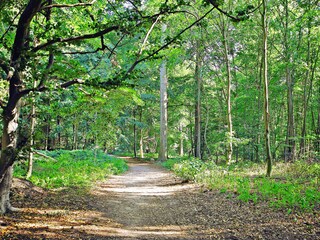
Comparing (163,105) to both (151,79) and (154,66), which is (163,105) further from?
(154,66)

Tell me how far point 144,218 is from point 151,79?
21.2m

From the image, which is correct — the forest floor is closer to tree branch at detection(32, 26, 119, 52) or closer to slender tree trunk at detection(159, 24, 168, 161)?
tree branch at detection(32, 26, 119, 52)

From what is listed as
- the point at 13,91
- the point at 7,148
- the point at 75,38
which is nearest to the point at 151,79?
the point at 75,38

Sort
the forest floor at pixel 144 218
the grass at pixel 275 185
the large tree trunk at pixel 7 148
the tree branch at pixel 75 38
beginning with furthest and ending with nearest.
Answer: the grass at pixel 275 185 → the forest floor at pixel 144 218 → the tree branch at pixel 75 38 → the large tree trunk at pixel 7 148

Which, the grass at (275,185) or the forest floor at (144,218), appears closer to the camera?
the forest floor at (144,218)

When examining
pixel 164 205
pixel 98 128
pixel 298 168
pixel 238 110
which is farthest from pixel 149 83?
pixel 164 205

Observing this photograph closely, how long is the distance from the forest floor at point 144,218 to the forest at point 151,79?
34cm

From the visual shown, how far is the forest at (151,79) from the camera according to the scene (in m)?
4.45

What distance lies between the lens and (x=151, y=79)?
2697 centimetres

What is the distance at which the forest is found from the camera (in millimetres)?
4445

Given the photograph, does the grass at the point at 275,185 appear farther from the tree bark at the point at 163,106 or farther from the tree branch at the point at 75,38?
the tree bark at the point at 163,106

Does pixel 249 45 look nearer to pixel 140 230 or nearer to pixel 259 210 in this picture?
pixel 259 210

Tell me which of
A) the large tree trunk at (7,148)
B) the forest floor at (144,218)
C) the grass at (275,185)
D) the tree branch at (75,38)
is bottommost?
the forest floor at (144,218)

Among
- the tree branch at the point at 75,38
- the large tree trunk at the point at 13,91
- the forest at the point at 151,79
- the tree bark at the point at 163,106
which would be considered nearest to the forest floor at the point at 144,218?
the forest at the point at 151,79
